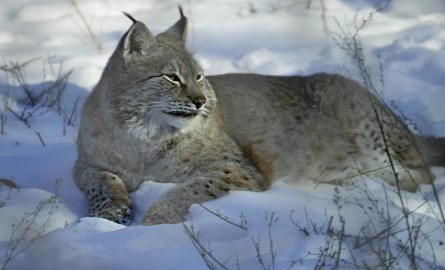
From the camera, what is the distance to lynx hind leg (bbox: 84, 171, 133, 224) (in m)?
4.25

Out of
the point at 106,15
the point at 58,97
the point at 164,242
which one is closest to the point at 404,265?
the point at 164,242

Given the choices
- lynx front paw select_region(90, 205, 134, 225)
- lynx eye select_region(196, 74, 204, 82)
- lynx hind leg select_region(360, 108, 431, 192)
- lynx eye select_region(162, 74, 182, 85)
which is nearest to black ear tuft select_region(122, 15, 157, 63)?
lynx eye select_region(162, 74, 182, 85)

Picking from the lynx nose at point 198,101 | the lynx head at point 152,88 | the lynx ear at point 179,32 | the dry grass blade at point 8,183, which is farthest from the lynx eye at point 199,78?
the dry grass blade at point 8,183

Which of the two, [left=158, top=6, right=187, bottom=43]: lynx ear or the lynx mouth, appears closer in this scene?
the lynx mouth

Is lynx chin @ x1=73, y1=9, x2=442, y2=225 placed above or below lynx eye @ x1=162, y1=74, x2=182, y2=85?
below

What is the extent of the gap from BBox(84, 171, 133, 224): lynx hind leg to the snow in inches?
3.0

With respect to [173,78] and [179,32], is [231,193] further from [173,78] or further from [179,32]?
[179,32]

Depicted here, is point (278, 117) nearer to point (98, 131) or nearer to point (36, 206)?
point (98, 131)

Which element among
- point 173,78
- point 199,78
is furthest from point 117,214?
point 199,78

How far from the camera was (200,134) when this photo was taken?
4695 millimetres

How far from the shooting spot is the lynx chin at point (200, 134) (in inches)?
175


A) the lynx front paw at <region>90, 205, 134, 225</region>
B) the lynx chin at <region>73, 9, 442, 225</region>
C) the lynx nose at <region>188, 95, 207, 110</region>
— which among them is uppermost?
the lynx nose at <region>188, 95, 207, 110</region>

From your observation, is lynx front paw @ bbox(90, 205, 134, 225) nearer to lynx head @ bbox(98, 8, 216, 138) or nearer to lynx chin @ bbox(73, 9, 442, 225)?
lynx chin @ bbox(73, 9, 442, 225)

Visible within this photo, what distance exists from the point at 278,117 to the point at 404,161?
918 mm
